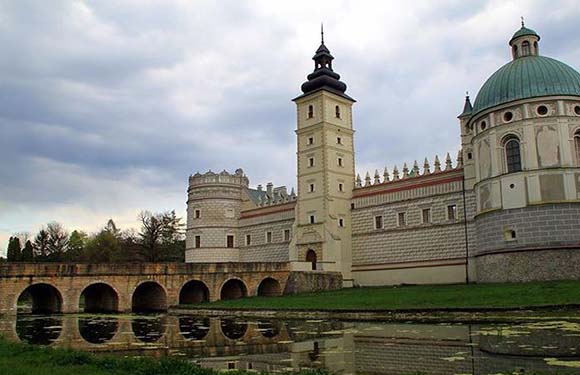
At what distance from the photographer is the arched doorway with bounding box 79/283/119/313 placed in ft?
119

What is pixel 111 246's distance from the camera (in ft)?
240

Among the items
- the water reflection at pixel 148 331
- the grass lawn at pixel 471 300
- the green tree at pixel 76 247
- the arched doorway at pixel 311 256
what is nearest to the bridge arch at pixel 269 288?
the arched doorway at pixel 311 256

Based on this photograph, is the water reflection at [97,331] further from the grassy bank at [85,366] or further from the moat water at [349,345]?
the grassy bank at [85,366]

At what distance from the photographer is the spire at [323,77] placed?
4653 cm

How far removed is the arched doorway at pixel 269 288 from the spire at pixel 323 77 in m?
16.2

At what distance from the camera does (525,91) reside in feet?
106

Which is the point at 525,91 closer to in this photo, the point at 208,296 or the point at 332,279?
the point at 332,279

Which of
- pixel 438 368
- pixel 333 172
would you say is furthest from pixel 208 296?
pixel 438 368

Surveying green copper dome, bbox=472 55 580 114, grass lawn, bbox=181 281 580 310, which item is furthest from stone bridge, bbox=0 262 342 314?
green copper dome, bbox=472 55 580 114

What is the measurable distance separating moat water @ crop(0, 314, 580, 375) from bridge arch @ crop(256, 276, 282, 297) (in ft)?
57.6

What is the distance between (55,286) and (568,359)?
29.8 metres

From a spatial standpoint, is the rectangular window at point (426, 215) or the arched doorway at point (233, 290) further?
the arched doorway at point (233, 290)

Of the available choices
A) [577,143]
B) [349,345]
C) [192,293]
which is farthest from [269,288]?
[349,345]

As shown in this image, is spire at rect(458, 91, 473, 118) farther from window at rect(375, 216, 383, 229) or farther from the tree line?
the tree line
